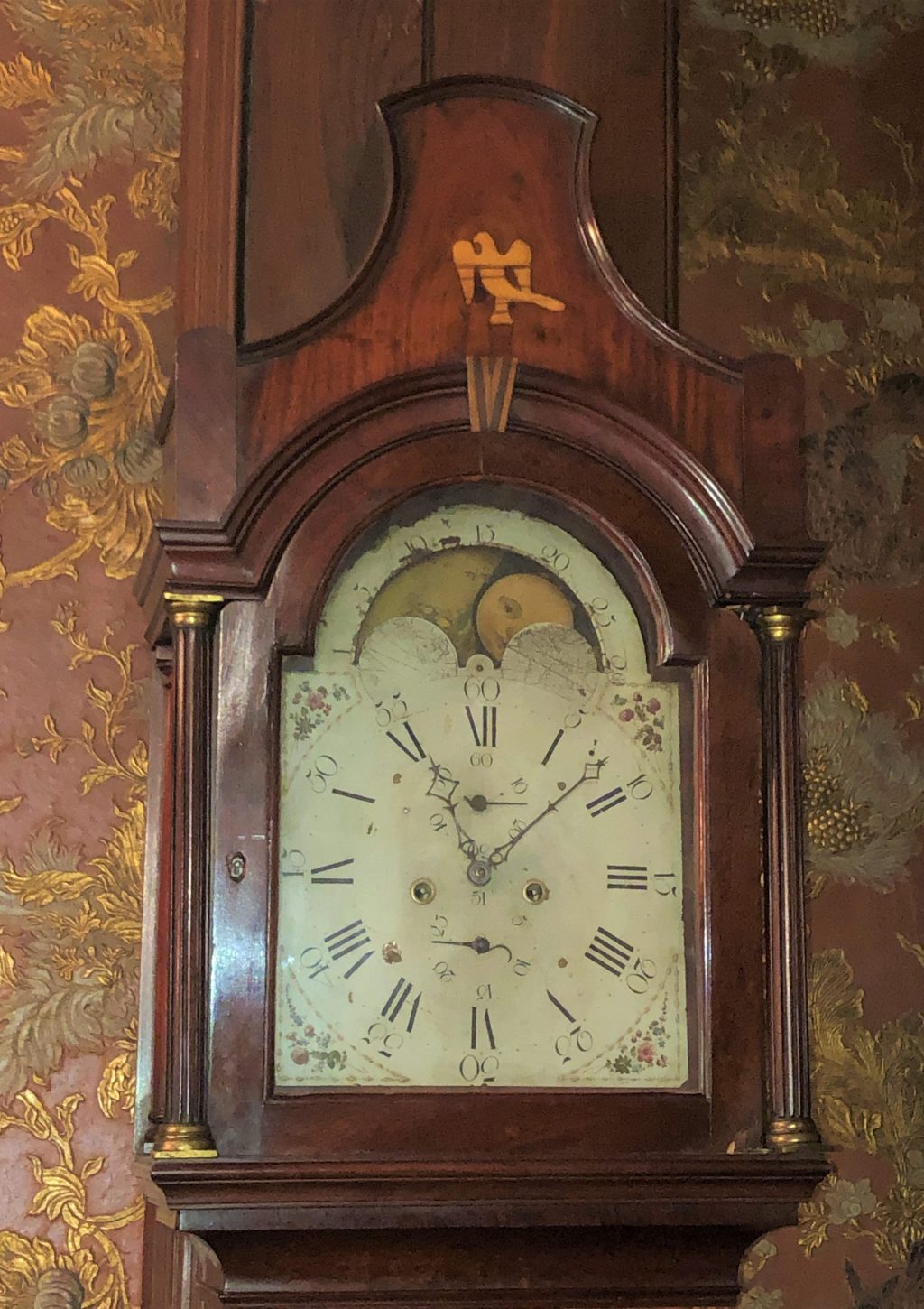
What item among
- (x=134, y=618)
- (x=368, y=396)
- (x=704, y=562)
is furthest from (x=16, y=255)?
(x=704, y=562)

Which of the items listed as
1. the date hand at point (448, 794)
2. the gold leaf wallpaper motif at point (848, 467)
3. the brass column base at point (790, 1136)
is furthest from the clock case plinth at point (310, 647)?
the gold leaf wallpaper motif at point (848, 467)

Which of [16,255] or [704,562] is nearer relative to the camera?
[704,562]

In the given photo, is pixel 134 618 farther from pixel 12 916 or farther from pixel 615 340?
pixel 615 340

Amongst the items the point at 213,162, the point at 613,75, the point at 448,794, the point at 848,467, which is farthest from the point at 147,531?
the point at 848,467

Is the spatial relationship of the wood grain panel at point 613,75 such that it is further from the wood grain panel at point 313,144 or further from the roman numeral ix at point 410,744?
the roman numeral ix at point 410,744

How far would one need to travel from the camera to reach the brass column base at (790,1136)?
1.02m

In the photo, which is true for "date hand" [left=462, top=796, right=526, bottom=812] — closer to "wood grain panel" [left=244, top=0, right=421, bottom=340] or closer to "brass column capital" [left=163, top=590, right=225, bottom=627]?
"brass column capital" [left=163, top=590, right=225, bottom=627]

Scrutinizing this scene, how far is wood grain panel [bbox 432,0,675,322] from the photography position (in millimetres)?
1229

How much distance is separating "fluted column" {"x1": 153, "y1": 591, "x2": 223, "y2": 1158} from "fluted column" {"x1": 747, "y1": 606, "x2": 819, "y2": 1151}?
0.35 metres

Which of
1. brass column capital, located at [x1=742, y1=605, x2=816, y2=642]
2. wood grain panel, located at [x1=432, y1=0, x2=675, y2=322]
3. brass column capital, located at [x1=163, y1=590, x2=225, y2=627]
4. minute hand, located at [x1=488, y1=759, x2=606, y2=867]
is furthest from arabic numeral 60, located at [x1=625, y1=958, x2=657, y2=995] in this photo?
wood grain panel, located at [x1=432, y1=0, x2=675, y2=322]

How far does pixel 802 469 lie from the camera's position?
3.63 feet

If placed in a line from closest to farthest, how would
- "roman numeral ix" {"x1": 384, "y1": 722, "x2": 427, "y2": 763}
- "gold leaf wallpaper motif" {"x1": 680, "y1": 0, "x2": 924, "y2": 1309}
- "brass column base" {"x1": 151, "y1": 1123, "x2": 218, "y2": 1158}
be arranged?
1. "brass column base" {"x1": 151, "y1": 1123, "x2": 218, "y2": 1158}
2. "roman numeral ix" {"x1": 384, "y1": 722, "x2": 427, "y2": 763}
3. "gold leaf wallpaper motif" {"x1": 680, "y1": 0, "x2": 924, "y2": 1309}

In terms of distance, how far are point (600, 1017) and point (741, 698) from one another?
0.22 meters

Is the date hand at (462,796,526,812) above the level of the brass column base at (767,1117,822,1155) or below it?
above
